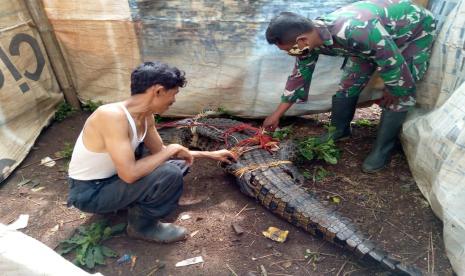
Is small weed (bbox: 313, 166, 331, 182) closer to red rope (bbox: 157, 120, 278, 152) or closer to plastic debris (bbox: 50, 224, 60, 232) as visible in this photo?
red rope (bbox: 157, 120, 278, 152)

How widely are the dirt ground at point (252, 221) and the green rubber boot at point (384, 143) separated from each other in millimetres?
91

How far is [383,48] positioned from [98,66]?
3.37 meters

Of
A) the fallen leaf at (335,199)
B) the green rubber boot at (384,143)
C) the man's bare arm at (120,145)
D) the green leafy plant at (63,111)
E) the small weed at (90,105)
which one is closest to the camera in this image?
the man's bare arm at (120,145)

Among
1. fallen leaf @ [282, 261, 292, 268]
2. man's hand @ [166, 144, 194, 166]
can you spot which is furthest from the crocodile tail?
man's hand @ [166, 144, 194, 166]

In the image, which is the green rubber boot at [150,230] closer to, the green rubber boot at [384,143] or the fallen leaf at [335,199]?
the fallen leaf at [335,199]

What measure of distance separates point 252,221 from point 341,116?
1.61 meters

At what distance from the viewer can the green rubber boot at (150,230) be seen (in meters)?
2.69

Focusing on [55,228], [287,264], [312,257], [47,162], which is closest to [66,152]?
[47,162]

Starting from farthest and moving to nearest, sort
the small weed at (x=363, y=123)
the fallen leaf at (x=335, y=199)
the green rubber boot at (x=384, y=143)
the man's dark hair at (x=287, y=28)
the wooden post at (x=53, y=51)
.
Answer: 1. the small weed at (x=363, y=123)
2. the wooden post at (x=53, y=51)
3. the green rubber boot at (x=384, y=143)
4. the fallen leaf at (x=335, y=199)
5. the man's dark hair at (x=287, y=28)

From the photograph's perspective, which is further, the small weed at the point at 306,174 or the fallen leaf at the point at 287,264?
the small weed at the point at 306,174

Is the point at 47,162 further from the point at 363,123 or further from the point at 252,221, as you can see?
the point at 363,123

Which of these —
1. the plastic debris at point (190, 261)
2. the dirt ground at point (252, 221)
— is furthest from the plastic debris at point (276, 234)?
the plastic debris at point (190, 261)

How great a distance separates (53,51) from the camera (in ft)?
14.6

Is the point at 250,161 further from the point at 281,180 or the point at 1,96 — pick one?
the point at 1,96
